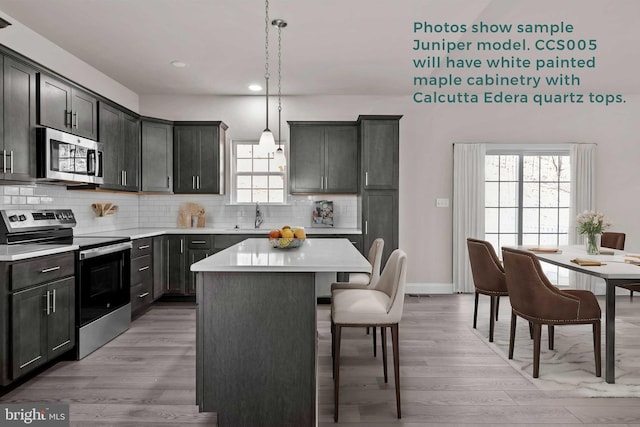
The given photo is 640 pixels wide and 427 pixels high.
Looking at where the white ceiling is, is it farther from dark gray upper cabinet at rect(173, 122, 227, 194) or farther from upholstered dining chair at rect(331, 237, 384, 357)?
upholstered dining chair at rect(331, 237, 384, 357)

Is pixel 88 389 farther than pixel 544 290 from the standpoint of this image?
No

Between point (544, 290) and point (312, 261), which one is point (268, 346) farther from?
point (544, 290)

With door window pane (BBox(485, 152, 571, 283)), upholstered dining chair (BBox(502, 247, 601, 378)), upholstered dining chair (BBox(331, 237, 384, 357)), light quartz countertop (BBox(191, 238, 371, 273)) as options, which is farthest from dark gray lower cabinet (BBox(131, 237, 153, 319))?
door window pane (BBox(485, 152, 571, 283))

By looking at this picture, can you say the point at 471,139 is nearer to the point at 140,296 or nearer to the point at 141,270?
the point at 141,270

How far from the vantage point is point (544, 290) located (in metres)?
2.96

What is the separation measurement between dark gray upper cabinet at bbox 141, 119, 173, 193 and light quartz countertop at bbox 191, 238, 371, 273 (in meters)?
2.81

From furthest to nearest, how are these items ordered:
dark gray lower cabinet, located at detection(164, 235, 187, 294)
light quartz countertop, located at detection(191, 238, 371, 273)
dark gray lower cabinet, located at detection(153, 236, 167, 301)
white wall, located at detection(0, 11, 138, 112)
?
dark gray lower cabinet, located at detection(164, 235, 187, 294), dark gray lower cabinet, located at detection(153, 236, 167, 301), white wall, located at detection(0, 11, 138, 112), light quartz countertop, located at detection(191, 238, 371, 273)

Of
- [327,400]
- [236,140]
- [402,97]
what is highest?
[402,97]

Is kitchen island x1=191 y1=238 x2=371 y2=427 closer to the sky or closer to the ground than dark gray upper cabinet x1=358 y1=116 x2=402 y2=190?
closer to the ground

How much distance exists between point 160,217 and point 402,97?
3.79m

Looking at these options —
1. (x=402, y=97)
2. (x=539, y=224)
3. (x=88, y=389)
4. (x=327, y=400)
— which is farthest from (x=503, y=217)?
(x=88, y=389)

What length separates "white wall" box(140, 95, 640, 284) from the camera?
229 inches

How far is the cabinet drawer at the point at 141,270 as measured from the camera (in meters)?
4.35

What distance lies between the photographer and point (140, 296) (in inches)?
178
